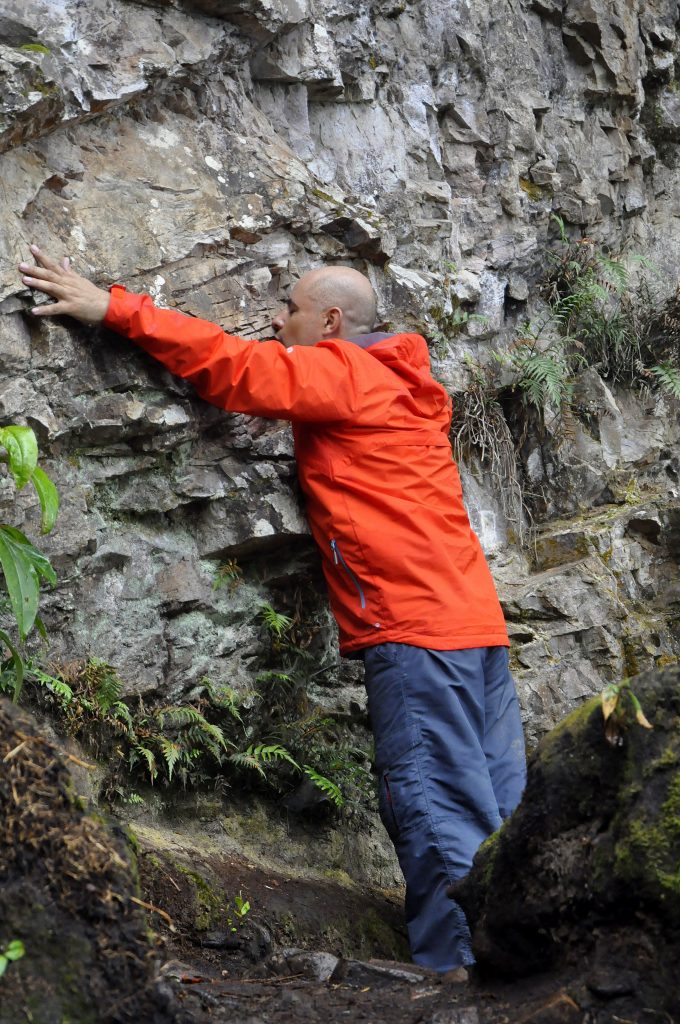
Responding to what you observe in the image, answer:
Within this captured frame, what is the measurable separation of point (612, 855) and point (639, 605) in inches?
184

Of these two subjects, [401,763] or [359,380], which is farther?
[359,380]

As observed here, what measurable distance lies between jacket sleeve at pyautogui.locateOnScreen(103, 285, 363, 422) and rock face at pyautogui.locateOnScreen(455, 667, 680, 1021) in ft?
8.28

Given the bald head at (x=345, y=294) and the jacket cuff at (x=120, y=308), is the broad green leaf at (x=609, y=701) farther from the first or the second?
the bald head at (x=345, y=294)

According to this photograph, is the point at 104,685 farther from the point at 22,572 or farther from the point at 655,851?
the point at 655,851

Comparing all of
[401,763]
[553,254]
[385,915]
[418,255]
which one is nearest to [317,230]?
[418,255]

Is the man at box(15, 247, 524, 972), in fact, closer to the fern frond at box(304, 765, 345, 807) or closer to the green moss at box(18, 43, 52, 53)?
the fern frond at box(304, 765, 345, 807)

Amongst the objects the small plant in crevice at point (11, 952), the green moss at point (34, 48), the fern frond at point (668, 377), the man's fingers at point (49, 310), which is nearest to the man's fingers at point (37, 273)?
the man's fingers at point (49, 310)

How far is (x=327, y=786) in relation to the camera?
5535mm

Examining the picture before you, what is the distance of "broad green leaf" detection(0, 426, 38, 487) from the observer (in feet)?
12.9

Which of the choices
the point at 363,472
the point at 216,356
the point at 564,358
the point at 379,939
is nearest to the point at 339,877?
the point at 379,939

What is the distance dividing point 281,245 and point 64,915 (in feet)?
14.8

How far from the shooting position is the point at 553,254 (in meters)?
8.36

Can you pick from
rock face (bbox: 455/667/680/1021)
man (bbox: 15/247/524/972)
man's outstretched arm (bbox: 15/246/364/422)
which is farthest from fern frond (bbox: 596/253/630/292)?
rock face (bbox: 455/667/680/1021)

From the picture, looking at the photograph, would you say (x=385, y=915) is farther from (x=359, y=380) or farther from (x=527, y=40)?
(x=527, y=40)
